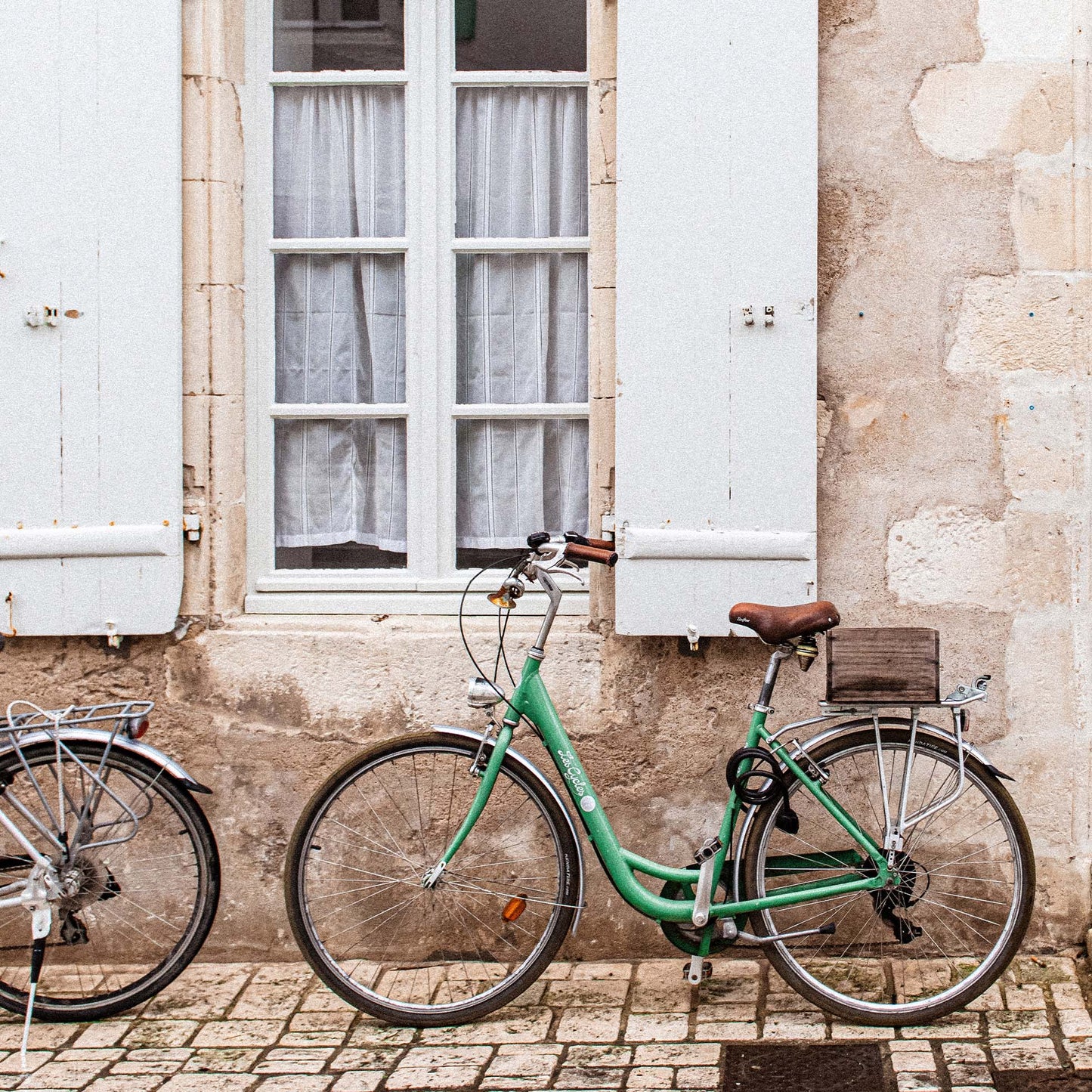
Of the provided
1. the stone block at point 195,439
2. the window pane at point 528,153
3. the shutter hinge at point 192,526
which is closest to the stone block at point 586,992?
the shutter hinge at point 192,526

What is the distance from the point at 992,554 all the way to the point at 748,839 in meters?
1.15

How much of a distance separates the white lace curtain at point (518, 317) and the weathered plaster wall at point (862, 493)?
0.21 meters

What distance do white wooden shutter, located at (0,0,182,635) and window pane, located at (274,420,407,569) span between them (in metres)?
0.42

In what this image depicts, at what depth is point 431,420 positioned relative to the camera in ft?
13.3

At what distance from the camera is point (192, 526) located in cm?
388

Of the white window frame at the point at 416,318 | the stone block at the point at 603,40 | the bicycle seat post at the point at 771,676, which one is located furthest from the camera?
the white window frame at the point at 416,318

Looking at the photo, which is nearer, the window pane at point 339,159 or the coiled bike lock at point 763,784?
the coiled bike lock at point 763,784

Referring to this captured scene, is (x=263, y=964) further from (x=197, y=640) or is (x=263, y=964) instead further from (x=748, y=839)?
(x=748, y=839)

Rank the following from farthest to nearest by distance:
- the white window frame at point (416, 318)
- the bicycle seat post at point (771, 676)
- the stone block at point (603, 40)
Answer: the white window frame at point (416, 318)
the stone block at point (603, 40)
the bicycle seat post at point (771, 676)

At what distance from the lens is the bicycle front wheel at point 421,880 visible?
3734mm

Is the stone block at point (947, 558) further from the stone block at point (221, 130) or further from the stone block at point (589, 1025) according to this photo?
the stone block at point (221, 130)

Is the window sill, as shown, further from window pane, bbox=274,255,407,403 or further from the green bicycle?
window pane, bbox=274,255,407,403

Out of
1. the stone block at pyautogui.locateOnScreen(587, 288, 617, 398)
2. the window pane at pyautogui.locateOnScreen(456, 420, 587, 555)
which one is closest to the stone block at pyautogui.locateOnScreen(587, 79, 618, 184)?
the stone block at pyautogui.locateOnScreen(587, 288, 617, 398)

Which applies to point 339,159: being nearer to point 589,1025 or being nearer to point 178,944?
point 178,944
